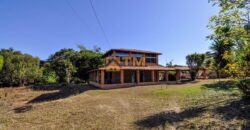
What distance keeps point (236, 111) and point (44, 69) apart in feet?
115

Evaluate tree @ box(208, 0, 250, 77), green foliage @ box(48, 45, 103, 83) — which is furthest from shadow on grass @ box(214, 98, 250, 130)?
green foliage @ box(48, 45, 103, 83)

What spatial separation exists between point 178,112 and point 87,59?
25384mm

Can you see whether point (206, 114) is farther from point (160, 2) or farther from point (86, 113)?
point (160, 2)

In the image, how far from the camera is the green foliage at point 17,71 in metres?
29.9

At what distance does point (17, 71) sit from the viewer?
2998cm

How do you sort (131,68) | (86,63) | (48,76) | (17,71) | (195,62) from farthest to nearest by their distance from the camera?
(48,76)
(86,63)
(17,71)
(195,62)
(131,68)

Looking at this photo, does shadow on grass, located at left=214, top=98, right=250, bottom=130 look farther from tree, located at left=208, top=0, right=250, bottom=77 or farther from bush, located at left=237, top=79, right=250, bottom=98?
tree, located at left=208, top=0, right=250, bottom=77

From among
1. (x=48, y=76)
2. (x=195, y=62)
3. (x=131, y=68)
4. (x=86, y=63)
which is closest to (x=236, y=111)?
(x=131, y=68)

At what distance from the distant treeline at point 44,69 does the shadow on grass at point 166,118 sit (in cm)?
2289

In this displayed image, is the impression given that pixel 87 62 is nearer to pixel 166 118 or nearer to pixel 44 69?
pixel 44 69

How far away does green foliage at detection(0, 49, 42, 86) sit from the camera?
98.1ft

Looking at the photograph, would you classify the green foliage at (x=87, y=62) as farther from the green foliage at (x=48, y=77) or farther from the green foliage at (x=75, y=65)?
the green foliage at (x=48, y=77)

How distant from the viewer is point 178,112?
9.35 m

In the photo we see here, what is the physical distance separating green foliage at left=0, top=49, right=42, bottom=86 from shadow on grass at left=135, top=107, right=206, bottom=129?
28.3 meters
